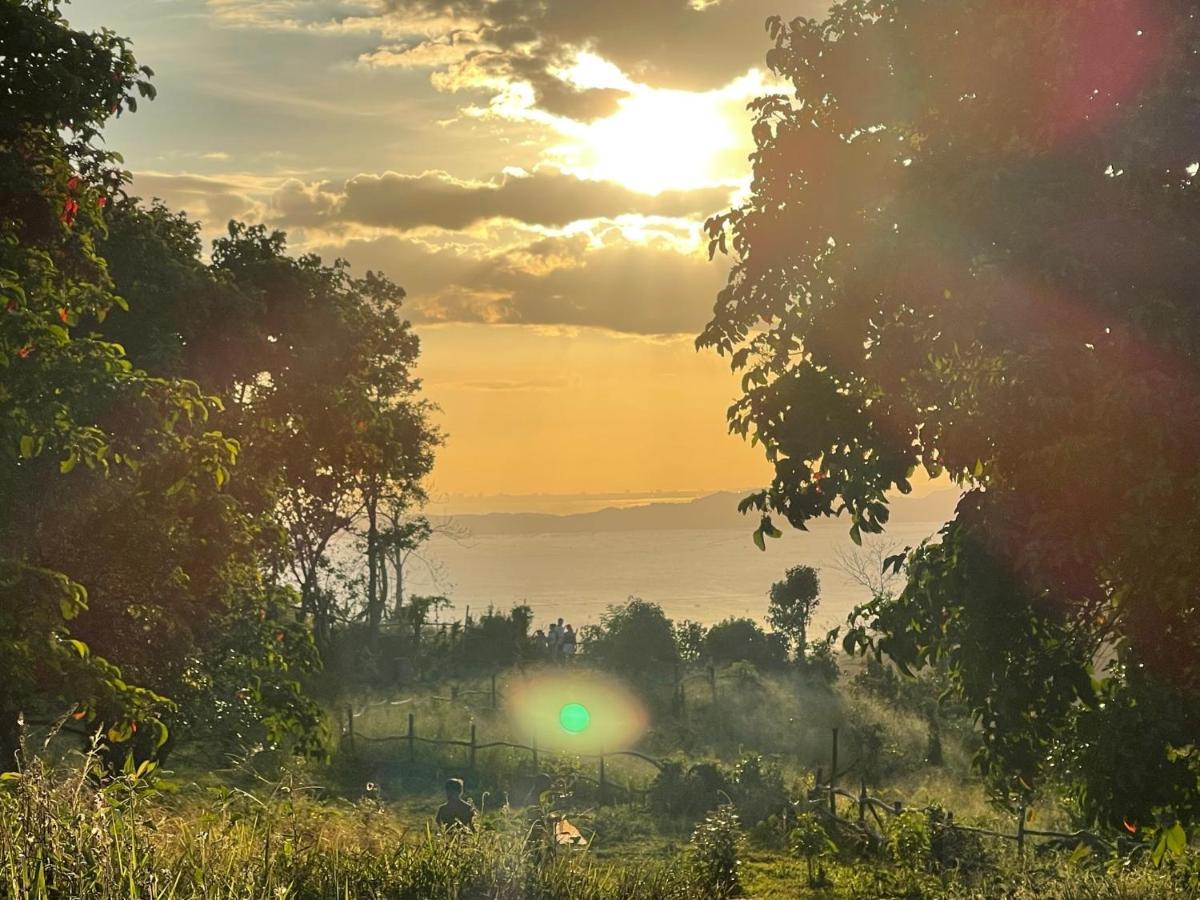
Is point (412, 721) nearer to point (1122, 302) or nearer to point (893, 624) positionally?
point (893, 624)

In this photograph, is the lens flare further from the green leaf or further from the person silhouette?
the green leaf

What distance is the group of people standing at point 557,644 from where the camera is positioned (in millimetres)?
35812

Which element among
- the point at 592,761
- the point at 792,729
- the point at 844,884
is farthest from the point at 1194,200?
the point at 792,729

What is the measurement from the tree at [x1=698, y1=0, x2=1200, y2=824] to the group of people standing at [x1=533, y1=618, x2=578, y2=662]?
2653cm

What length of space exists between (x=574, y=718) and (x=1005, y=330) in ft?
73.8

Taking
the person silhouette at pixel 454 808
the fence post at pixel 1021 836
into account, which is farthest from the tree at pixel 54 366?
the fence post at pixel 1021 836

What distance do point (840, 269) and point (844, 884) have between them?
950cm

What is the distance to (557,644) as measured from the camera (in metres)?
37.2

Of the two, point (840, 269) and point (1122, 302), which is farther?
point (840, 269)

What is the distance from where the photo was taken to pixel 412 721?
24.7 meters

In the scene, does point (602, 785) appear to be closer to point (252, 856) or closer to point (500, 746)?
point (500, 746)

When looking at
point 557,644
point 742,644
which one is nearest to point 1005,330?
point 742,644

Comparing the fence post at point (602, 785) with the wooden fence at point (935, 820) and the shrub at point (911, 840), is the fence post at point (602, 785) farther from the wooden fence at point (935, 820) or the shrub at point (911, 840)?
the shrub at point (911, 840)

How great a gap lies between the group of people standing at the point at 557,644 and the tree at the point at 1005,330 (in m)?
26.5
